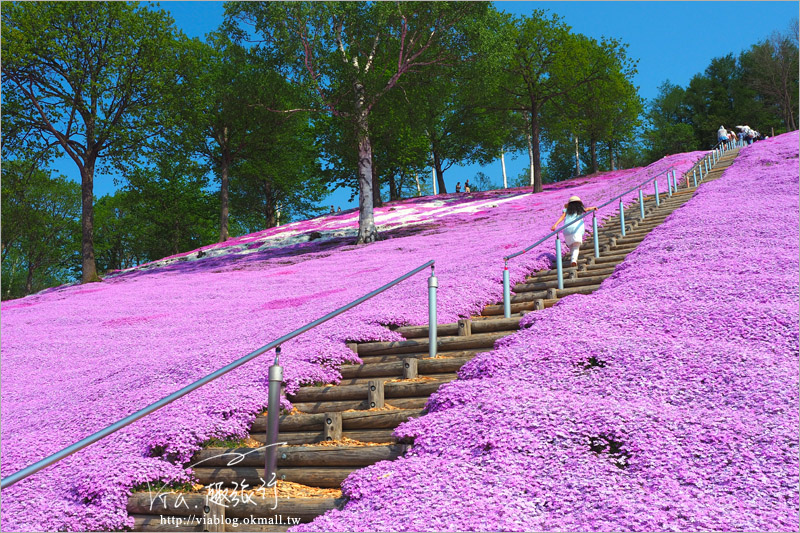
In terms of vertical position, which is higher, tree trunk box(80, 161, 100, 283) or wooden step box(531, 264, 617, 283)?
tree trunk box(80, 161, 100, 283)

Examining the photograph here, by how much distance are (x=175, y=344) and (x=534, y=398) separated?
27.9 feet

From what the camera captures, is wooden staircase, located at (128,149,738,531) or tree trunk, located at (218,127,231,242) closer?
wooden staircase, located at (128,149,738,531)

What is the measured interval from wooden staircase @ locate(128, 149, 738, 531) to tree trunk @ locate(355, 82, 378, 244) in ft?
60.2

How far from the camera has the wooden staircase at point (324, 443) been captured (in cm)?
521

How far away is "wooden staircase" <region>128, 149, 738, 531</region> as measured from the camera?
205 inches

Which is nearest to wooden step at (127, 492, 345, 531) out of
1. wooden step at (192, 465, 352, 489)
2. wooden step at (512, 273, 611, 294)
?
wooden step at (192, 465, 352, 489)

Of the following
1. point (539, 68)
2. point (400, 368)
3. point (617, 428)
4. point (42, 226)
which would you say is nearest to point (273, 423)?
point (400, 368)

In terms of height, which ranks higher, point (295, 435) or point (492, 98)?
point (492, 98)

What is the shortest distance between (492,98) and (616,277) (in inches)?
1519

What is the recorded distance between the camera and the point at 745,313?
7469 mm

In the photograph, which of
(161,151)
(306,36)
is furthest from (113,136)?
(306,36)

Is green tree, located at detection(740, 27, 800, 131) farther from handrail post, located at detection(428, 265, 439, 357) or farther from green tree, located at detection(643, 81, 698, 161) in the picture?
handrail post, located at detection(428, 265, 439, 357)

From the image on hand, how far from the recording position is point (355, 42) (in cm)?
2702

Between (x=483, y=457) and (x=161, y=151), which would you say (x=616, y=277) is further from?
(x=161, y=151)
